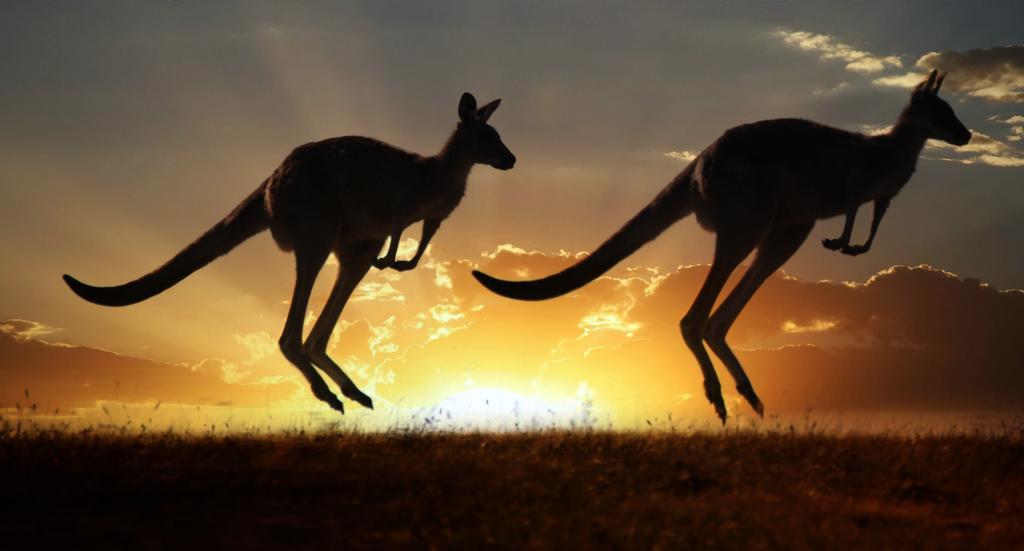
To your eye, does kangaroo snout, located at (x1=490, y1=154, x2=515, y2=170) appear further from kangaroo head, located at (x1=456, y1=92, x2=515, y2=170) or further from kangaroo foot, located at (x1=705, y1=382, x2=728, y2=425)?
kangaroo foot, located at (x1=705, y1=382, x2=728, y2=425)

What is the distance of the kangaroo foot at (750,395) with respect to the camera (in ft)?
34.0

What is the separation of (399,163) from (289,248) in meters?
1.49

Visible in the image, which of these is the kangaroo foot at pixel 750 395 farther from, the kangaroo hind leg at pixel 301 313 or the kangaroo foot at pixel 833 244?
the kangaroo hind leg at pixel 301 313

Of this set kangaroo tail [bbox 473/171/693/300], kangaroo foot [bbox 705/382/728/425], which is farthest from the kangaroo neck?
kangaroo foot [bbox 705/382/728/425]

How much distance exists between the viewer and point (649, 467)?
25.3 feet

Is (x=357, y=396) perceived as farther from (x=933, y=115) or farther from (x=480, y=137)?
(x=933, y=115)

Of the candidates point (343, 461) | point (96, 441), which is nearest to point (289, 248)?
point (96, 441)

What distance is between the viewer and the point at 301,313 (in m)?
10.7

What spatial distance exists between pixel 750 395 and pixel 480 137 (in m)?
3.96

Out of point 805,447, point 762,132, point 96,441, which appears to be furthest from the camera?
point 762,132

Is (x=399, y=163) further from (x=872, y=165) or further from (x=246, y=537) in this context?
(x=246, y=537)

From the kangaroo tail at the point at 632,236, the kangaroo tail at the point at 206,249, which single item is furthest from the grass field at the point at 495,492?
the kangaroo tail at the point at 206,249

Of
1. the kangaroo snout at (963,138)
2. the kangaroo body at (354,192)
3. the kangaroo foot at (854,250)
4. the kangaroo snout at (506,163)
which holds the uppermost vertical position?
the kangaroo snout at (963,138)

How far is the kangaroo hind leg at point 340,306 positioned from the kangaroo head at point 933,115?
19.4ft
